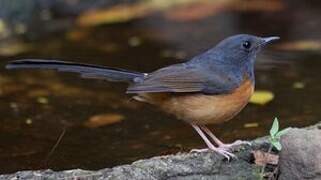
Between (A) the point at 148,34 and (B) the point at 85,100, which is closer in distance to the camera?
(B) the point at 85,100

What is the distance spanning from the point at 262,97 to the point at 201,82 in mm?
2202

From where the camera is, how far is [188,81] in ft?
13.8

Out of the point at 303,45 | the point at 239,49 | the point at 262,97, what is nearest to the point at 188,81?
the point at 239,49

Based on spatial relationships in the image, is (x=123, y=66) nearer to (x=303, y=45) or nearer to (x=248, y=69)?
(x=303, y=45)

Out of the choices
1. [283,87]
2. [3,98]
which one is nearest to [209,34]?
[283,87]

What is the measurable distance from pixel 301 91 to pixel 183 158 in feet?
8.28

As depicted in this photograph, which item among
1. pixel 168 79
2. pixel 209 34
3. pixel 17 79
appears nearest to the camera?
pixel 168 79

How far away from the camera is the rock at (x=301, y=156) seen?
3578mm

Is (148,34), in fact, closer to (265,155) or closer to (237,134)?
(237,134)

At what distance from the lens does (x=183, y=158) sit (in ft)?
13.6

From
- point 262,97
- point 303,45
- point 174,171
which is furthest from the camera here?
point 303,45

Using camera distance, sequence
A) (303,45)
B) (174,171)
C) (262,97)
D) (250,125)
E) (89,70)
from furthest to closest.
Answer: (303,45)
(262,97)
(250,125)
(89,70)
(174,171)

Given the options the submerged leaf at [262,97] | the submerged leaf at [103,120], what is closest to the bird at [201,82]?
the submerged leaf at [103,120]

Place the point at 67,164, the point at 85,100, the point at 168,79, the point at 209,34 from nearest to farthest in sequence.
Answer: the point at 168,79 → the point at 67,164 → the point at 85,100 → the point at 209,34
